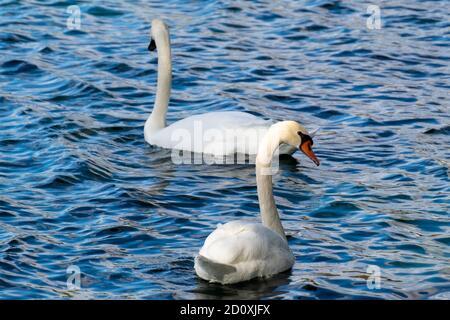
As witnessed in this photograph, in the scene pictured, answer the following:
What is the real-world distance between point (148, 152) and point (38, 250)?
3533mm

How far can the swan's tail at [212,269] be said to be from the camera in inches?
365

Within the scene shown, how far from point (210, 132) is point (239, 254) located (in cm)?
398

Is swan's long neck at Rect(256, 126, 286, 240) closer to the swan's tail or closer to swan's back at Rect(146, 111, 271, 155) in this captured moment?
the swan's tail

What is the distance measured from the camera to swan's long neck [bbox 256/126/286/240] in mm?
10055

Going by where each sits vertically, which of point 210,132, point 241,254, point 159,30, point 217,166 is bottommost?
point 217,166

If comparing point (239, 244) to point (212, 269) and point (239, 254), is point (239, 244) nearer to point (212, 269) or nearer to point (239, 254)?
point (239, 254)

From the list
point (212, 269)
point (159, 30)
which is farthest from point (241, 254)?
point (159, 30)

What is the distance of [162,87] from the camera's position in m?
14.2

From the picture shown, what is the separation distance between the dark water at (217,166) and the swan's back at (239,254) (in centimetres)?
12

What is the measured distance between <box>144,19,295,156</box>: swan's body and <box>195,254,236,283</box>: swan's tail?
3513 millimetres

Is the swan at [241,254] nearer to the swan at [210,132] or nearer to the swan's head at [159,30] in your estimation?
the swan at [210,132]

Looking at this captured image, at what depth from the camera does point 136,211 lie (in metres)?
11.4

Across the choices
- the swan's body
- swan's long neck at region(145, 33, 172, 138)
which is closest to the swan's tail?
the swan's body
